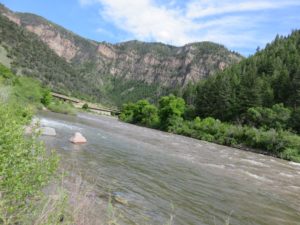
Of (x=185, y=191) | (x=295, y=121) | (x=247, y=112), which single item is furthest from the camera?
(x=247, y=112)

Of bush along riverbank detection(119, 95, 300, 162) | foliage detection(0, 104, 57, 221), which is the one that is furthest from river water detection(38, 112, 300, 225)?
bush along riverbank detection(119, 95, 300, 162)

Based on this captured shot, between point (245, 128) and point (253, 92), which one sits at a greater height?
point (253, 92)

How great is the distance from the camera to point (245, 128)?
228 ft

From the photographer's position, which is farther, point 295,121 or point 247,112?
point 247,112

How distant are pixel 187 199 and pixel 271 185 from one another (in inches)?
414

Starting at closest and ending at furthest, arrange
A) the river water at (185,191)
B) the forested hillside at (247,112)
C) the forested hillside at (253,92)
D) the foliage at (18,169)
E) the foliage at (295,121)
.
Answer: the foliage at (18,169) → the river water at (185,191) → the forested hillside at (247,112) → the foliage at (295,121) → the forested hillside at (253,92)

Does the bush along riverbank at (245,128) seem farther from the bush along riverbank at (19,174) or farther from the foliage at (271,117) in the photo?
the bush along riverbank at (19,174)

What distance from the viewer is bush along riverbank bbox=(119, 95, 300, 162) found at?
5906 centimetres

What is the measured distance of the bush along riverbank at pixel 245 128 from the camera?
5906 centimetres

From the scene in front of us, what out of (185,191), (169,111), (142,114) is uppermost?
(169,111)

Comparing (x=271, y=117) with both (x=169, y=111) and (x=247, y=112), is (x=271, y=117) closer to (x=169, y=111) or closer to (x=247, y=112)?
(x=247, y=112)

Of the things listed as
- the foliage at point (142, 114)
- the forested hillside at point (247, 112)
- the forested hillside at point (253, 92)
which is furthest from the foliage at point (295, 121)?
the foliage at point (142, 114)

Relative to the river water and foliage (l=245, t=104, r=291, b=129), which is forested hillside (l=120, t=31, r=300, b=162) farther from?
the river water

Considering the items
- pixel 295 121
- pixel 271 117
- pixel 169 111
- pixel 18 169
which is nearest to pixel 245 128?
pixel 271 117
